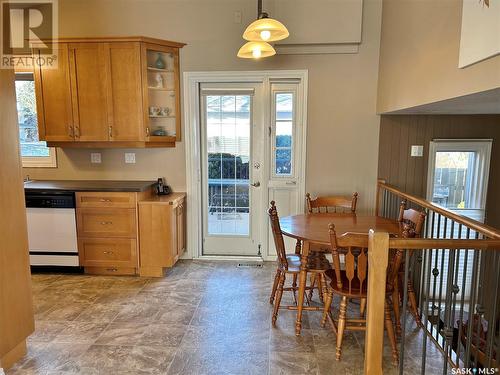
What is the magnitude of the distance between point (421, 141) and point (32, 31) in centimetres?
437

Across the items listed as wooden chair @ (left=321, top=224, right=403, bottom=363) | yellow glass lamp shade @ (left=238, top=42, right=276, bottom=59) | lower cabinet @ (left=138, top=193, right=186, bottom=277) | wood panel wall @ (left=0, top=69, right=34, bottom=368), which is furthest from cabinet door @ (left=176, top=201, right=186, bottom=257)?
wooden chair @ (left=321, top=224, right=403, bottom=363)

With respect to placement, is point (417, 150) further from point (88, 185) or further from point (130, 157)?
point (88, 185)

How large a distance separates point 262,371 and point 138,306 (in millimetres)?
1321

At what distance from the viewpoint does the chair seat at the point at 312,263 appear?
2619 mm

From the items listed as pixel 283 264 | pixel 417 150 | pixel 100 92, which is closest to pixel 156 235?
pixel 283 264

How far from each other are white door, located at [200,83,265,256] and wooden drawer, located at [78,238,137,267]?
95 cm

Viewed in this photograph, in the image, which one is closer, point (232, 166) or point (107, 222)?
point (107, 222)

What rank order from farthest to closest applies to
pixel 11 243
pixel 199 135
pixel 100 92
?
pixel 199 135
pixel 100 92
pixel 11 243

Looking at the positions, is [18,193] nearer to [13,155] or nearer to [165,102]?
[13,155]

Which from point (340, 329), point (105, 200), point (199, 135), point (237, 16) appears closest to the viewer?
point (340, 329)

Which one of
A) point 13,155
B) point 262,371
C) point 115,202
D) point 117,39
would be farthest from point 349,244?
point 117,39

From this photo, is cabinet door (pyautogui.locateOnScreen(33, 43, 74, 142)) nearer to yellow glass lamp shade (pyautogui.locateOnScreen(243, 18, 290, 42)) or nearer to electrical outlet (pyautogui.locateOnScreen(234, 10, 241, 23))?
electrical outlet (pyautogui.locateOnScreen(234, 10, 241, 23))

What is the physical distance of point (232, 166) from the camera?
13.3 ft

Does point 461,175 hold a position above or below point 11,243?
above
